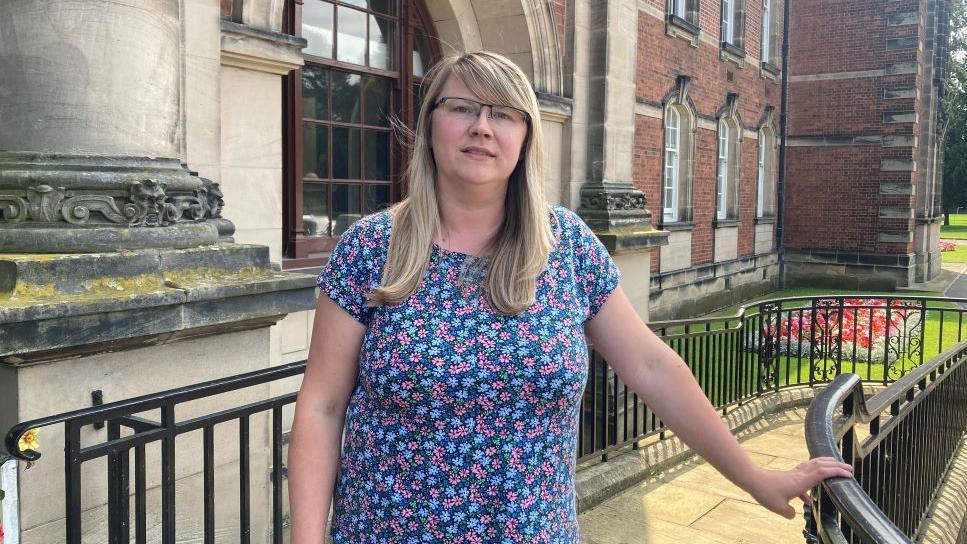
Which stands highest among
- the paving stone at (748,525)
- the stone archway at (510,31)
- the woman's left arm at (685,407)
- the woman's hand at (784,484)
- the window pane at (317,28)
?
the stone archway at (510,31)

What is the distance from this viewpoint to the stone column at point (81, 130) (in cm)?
340

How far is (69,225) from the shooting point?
11.2 ft

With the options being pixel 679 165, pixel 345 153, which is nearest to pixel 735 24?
pixel 679 165

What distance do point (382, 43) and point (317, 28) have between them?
87 centimetres

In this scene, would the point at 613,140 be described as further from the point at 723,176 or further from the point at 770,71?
the point at 770,71

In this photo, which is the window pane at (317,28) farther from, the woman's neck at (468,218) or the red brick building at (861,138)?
the red brick building at (861,138)

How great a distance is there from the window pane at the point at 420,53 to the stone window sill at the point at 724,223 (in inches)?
408

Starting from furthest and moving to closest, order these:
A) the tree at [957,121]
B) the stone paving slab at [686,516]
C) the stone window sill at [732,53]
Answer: the tree at [957,121]
the stone window sill at [732,53]
the stone paving slab at [686,516]

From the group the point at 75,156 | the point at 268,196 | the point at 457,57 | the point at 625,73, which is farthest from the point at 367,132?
the point at 457,57

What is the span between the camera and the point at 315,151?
22.8ft

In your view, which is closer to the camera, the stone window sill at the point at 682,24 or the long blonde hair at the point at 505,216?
the long blonde hair at the point at 505,216

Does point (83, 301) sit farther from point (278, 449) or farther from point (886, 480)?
point (886, 480)

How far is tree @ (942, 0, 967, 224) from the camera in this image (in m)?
47.3

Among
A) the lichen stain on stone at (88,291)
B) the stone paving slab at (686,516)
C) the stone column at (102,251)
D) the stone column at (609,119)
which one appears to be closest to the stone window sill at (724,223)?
the stone column at (609,119)
